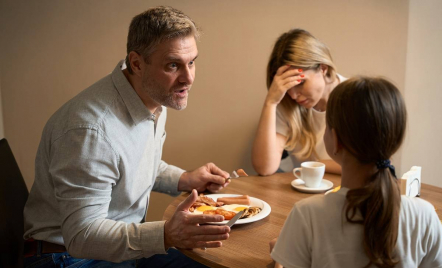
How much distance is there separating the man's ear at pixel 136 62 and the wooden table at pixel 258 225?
461 millimetres

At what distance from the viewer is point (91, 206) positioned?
1.28 metres

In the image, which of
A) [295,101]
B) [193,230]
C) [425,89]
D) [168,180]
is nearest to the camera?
[193,230]

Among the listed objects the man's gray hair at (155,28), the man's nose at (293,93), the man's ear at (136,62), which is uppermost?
the man's gray hair at (155,28)

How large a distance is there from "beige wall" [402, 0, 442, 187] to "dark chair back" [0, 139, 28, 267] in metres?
1.88

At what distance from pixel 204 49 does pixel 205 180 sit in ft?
3.63

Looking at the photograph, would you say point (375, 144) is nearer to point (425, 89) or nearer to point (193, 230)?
point (193, 230)

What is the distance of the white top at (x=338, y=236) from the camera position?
903 mm

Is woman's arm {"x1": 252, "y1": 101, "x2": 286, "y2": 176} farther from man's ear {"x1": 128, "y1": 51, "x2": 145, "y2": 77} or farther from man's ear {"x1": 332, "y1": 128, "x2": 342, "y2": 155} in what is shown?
man's ear {"x1": 332, "y1": 128, "x2": 342, "y2": 155}

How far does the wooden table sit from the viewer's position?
1.12 meters

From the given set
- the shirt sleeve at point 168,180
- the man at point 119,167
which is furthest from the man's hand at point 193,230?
the shirt sleeve at point 168,180

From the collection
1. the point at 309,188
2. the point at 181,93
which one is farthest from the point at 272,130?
Result: the point at 181,93

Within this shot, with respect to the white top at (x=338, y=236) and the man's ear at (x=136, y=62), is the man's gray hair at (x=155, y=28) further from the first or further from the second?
the white top at (x=338, y=236)

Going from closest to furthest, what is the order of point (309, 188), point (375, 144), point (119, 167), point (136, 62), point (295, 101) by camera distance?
point (375, 144) < point (119, 167) < point (136, 62) < point (309, 188) < point (295, 101)

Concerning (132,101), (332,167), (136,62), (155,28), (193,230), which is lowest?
(332,167)
